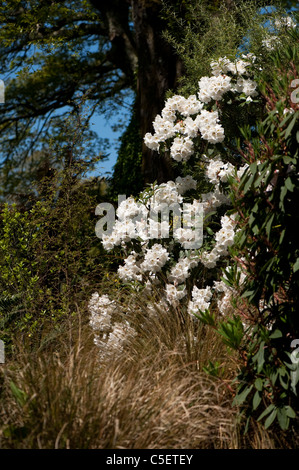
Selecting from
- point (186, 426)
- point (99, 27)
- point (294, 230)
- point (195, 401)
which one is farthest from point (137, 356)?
point (99, 27)

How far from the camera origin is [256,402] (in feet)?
8.89

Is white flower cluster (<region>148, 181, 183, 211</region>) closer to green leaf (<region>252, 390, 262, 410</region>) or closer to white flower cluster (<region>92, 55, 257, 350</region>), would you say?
white flower cluster (<region>92, 55, 257, 350</region>)

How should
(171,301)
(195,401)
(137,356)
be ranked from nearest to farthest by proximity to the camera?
1. (195,401)
2. (137,356)
3. (171,301)

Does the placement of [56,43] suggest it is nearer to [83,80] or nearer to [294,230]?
[83,80]

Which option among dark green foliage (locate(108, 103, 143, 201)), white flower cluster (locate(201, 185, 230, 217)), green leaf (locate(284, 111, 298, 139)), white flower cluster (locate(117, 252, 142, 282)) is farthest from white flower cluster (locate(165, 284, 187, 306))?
dark green foliage (locate(108, 103, 143, 201))

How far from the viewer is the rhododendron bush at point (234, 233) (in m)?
2.73

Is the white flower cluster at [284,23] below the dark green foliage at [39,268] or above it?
above

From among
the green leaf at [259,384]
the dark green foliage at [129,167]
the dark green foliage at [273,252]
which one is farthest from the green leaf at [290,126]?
the dark green foliage at [129,167]

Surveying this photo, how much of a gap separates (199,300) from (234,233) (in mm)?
567

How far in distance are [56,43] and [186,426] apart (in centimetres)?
902

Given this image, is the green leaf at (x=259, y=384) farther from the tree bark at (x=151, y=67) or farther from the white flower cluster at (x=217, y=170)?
the tree bark at (x=151, y=67)

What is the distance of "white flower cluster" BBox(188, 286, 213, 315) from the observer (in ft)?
13.1

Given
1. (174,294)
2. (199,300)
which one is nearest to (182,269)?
(174,294)

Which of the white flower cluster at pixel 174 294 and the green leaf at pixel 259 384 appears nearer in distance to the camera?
the green leaf at pixel 259 384
